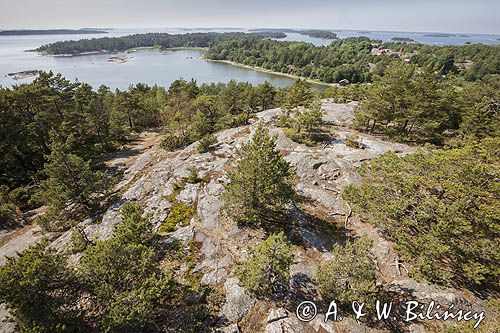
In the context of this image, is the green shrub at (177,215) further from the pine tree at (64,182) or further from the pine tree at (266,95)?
the pine tree at (266,95)

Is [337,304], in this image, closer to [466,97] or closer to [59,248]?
[59,248]

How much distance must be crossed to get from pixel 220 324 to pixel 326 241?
28.2 ft

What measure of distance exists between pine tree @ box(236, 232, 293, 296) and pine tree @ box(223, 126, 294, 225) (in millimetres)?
4299

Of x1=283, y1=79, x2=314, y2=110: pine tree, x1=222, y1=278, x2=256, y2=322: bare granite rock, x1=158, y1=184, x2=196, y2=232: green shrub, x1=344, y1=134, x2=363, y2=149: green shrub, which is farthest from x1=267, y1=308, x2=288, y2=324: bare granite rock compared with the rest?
x1=283, y1=79, x2=314, y2=110: pine tree

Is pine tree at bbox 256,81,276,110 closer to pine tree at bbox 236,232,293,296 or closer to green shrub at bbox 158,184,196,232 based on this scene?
green shrub at bbox 158,184,196,232

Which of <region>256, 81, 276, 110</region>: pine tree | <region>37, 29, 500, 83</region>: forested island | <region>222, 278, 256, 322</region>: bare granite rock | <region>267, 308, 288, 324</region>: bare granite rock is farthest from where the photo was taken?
<region>37, 29, 500, 83</region>: forested island

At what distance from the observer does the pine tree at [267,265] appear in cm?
1128

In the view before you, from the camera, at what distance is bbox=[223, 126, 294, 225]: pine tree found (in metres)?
15.1

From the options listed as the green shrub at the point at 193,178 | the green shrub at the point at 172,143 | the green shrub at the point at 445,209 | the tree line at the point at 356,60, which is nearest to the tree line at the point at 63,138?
the green shrub at the point at 172,143

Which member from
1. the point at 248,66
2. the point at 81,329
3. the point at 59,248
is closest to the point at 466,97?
the point at 81,329

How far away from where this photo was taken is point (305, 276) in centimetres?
1373

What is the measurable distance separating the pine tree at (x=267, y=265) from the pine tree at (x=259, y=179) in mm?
4299

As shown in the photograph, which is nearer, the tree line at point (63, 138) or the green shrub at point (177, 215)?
the green shrub at point (177, 215)

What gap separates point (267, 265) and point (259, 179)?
217 inches
